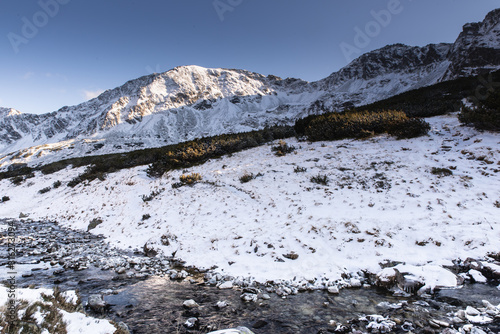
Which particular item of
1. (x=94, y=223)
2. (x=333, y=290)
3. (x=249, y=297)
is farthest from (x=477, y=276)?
(x=94, y=223)

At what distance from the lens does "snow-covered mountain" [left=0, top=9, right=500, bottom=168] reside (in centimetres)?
7119

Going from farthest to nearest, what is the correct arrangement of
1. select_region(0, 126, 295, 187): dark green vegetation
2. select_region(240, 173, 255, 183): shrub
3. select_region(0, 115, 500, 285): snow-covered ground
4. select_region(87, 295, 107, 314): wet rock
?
select_region(0, 126, 295, 187): dark green vegetation → select_region(240, 173, 255, 183): shrub → select_region(0, 115, 500, 285): snow-covered ground → select_region(87, 295, 107, 314): wet rock

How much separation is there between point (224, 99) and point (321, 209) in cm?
13535

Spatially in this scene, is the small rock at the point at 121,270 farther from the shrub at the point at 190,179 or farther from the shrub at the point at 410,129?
the shrub at the point at 410,129

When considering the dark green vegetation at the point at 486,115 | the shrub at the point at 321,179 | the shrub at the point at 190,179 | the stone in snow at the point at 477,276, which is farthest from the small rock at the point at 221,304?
the dark green vegetation at the point at 486,115

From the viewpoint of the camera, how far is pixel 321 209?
9.05 m

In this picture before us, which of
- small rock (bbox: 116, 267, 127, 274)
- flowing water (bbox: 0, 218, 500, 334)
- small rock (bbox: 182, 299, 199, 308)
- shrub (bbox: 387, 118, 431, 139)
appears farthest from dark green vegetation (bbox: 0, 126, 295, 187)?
small rock (bbox: 182, 299, 199, 308)

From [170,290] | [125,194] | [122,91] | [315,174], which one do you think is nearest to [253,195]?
[315,174]

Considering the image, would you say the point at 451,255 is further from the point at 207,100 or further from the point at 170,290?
the point at 207,100

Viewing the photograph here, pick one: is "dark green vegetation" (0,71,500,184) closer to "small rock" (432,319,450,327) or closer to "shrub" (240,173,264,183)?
"shrub" (240,173,264,183)

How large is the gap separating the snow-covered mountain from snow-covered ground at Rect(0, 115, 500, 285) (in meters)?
59.5

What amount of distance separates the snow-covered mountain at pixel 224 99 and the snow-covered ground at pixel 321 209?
59.5 m

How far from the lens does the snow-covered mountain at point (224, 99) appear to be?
234 ft

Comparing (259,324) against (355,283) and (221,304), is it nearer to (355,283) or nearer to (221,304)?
(221,304)
